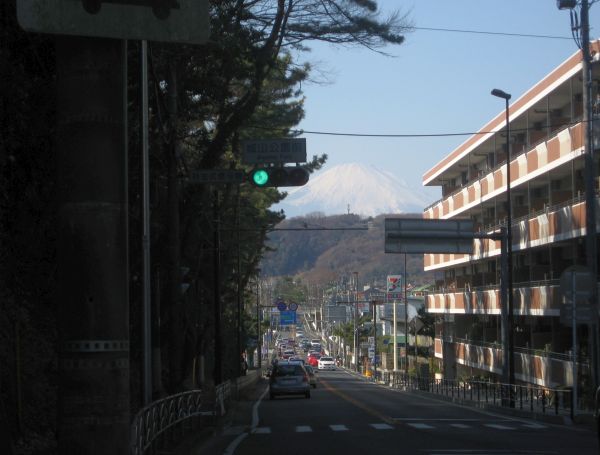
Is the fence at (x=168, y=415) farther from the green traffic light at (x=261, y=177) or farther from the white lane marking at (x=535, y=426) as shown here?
the white lane marking at (x=535, y=426)

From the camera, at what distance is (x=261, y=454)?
17109 millimetres

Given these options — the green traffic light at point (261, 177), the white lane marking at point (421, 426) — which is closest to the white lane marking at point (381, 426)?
the white lane marking at point (421, 426)

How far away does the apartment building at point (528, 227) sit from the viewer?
4138 cm

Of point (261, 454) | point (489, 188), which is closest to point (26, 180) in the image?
point (261, 454)

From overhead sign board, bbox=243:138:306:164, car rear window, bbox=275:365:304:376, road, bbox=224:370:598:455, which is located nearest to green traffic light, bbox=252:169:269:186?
overhead sign board, bbox=243:138:306:164

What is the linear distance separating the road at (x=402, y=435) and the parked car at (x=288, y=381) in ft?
39.9

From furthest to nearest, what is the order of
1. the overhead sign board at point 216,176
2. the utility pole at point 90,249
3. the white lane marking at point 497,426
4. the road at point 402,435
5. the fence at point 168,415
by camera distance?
the white lane marking at point 497,426 → the overhead sign board at point 216,176 → the road at point 402,435 → the fence at point 168,415 → the utility pole at point 90,249

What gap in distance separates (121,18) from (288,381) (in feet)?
119

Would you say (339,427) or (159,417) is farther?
(339,427)

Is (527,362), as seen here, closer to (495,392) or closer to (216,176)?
(495,392)

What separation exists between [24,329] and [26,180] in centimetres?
229

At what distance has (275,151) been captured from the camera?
19844 mm

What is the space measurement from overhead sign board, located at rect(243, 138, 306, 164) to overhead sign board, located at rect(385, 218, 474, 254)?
17688 millimetres

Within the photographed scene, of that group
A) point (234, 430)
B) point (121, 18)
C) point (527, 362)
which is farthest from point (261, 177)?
point (527, 362)
